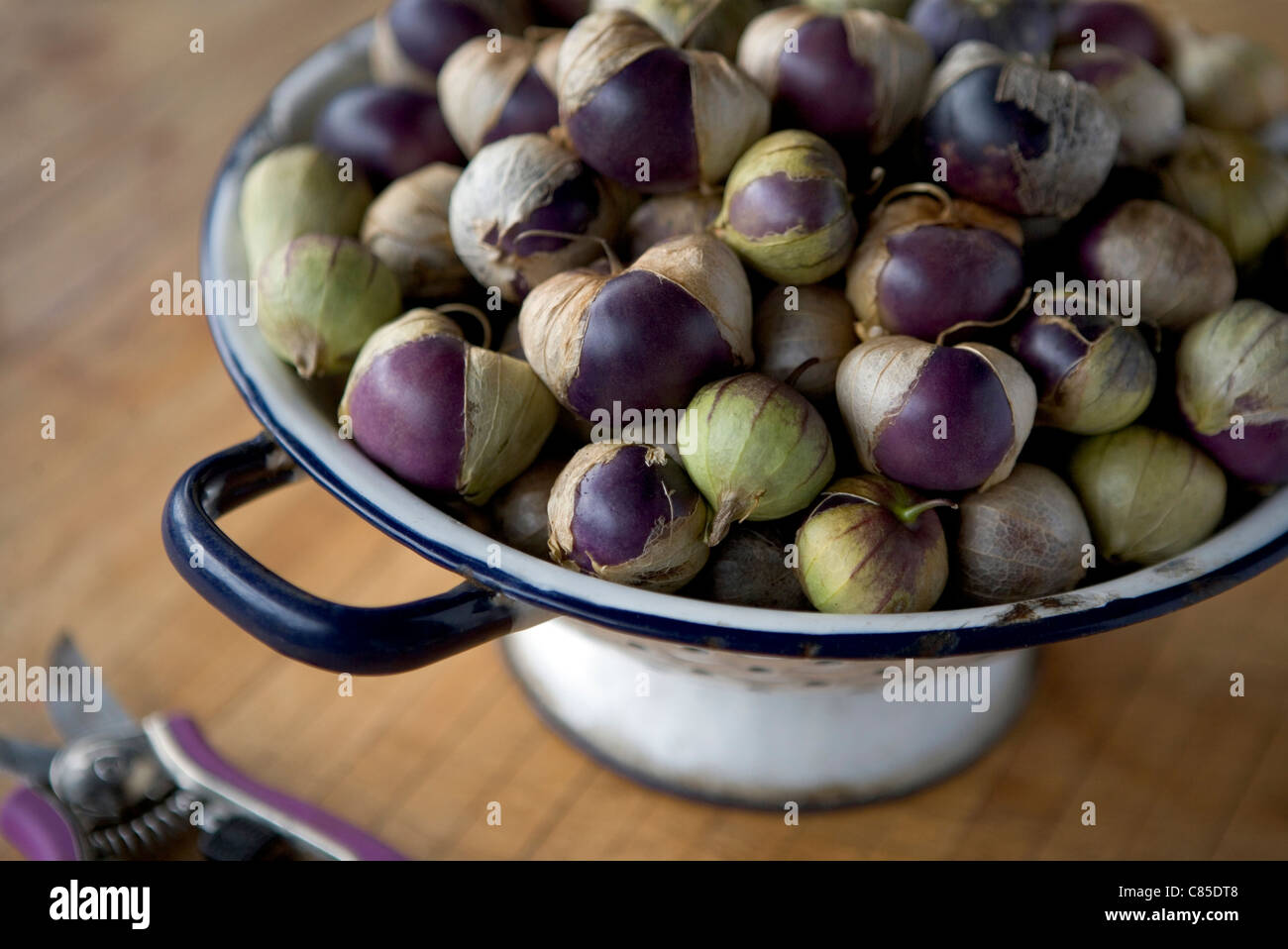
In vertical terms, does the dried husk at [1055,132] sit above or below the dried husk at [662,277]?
above

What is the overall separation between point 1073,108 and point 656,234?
177mm

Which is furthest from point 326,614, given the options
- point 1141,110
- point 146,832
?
point 1141,110

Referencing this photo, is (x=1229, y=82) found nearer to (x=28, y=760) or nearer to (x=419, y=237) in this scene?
(x=419, y=237)

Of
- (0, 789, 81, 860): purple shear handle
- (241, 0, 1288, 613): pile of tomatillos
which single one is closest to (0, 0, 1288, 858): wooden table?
(0, 789, 81, 860): purple shear handle

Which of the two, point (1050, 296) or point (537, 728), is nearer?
point (1050, 296)

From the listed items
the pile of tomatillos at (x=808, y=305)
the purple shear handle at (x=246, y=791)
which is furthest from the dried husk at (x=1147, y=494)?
the purple shear handle at (x=246, y=791)

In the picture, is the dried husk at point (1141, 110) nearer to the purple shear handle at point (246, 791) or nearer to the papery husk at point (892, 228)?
the papery husk at point (892, 228)

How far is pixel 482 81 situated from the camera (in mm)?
527

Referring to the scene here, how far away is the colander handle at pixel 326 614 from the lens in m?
0.40
